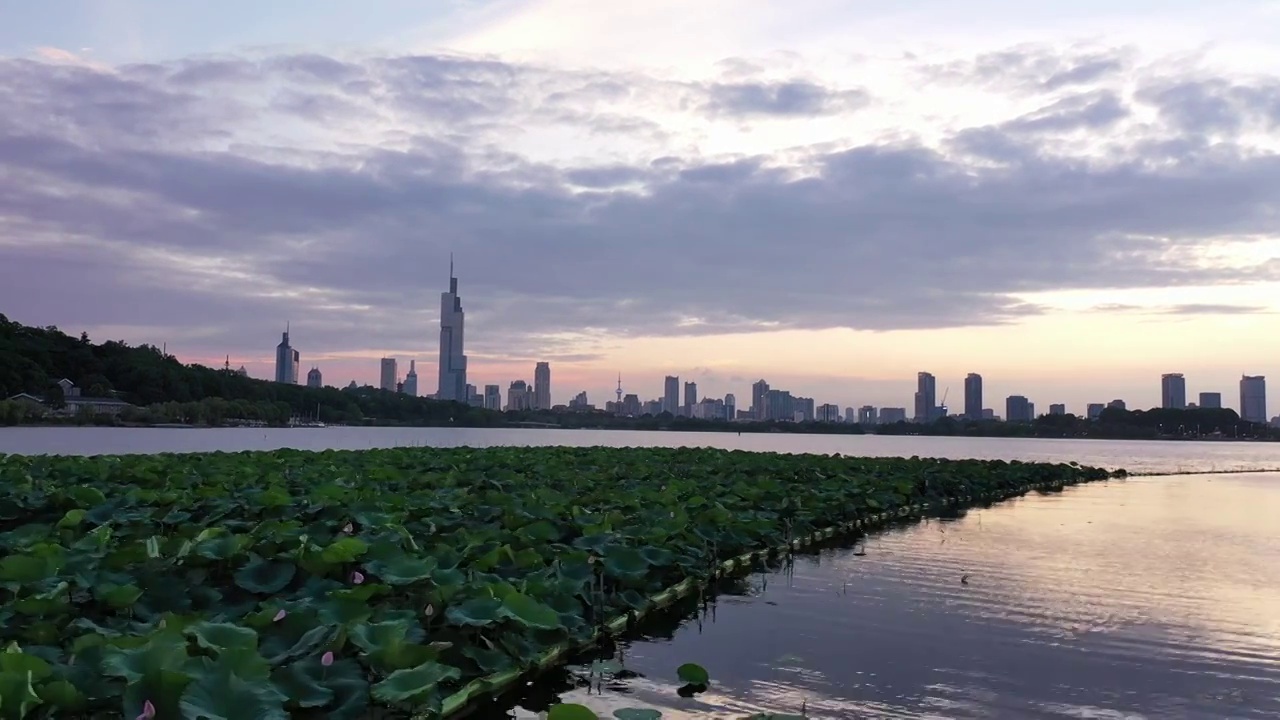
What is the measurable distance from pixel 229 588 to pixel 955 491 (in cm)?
1790

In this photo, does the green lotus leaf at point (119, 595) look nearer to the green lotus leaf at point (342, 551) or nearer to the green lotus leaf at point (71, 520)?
the green lotus leaf at point (342, 551)

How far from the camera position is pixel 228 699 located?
10.7 feet

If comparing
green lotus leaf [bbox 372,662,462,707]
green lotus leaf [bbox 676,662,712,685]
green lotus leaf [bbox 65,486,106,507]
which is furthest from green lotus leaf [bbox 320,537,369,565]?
green lotus leaf [bbox 65,486,106,507]

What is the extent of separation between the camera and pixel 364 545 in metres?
5.64

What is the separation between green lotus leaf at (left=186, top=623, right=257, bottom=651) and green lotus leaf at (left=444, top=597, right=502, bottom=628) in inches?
45.0

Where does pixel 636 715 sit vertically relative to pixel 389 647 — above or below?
below

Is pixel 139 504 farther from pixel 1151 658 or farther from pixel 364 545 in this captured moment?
pixel 1151 658

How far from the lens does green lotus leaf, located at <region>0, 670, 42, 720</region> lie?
10.3 feet

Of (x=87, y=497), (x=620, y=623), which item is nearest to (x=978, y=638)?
(x=620, y=623)

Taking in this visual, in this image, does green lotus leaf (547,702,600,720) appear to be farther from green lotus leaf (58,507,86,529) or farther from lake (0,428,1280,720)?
green lotus leaf (58,507,86,529)

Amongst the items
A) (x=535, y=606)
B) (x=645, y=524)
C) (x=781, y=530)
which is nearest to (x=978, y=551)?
(x=781, y=530)

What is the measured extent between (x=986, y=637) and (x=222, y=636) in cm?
538

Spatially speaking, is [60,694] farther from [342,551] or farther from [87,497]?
[87,497]

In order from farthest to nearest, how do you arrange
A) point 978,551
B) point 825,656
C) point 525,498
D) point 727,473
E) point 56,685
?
point 727,473, point 978,551, point 525,498, point 825,656, point 56,685
